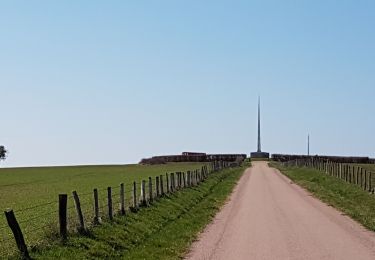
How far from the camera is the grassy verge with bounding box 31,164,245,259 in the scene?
1698 cm

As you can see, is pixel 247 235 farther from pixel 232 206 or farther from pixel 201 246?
pixel 232 206

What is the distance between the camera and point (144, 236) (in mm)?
21031

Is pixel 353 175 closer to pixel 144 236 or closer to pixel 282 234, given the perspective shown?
pixel 282 234

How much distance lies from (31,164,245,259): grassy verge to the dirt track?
0.60m

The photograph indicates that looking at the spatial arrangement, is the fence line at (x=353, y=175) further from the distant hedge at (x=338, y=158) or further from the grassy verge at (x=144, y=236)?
the distant hedge at (x=338, y=158)

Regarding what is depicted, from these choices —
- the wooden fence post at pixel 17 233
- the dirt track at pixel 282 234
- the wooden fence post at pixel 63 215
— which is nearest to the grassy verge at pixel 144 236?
the wooden fence post at pixel 63 215

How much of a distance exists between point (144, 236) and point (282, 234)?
4.46m

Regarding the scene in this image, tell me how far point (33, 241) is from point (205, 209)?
15003 mm

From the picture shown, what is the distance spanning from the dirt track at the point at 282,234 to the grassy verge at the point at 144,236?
23.6 inches

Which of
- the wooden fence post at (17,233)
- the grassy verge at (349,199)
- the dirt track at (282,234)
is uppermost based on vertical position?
the wooden fence post at (17,233)

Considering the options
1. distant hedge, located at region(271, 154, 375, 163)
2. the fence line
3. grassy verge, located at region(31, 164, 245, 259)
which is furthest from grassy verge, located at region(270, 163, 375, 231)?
distant hedge, located at region(271, 154, 375, 163)

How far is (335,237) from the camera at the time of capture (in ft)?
70.3

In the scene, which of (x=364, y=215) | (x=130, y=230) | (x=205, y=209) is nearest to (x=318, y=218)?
(x=364, y=215)

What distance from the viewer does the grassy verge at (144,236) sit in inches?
669
